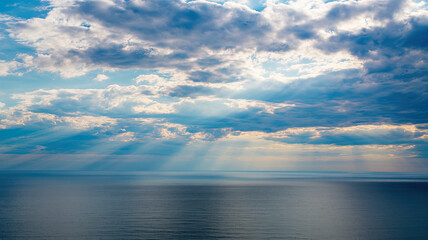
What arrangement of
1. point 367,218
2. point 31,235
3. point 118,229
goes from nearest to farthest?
1. point 31,235
2. point 118,229
3. point 367,218

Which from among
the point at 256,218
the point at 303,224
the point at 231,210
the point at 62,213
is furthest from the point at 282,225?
the point at 62,213

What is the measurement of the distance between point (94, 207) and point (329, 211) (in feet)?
176

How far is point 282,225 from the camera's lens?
181 ft

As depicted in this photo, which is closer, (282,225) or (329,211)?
(282,225)

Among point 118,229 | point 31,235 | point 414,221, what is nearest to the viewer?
point 31,235

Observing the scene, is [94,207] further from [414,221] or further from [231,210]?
[414,221]

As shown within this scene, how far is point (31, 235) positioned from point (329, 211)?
5813cm

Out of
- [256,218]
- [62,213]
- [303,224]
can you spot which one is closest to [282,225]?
[303,224]

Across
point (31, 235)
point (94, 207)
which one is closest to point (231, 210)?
point (94, 207)

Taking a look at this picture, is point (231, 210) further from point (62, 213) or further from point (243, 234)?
point (62, 213)

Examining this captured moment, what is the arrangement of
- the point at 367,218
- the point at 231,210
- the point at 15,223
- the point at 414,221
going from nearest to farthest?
the point at 15,223 → the point at 414,221 → the point at 367,218 → the point at 231,210

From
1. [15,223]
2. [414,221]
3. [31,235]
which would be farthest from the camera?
[414,221]

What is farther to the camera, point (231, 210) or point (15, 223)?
point (231, 210)

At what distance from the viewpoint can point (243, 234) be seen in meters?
47.8
